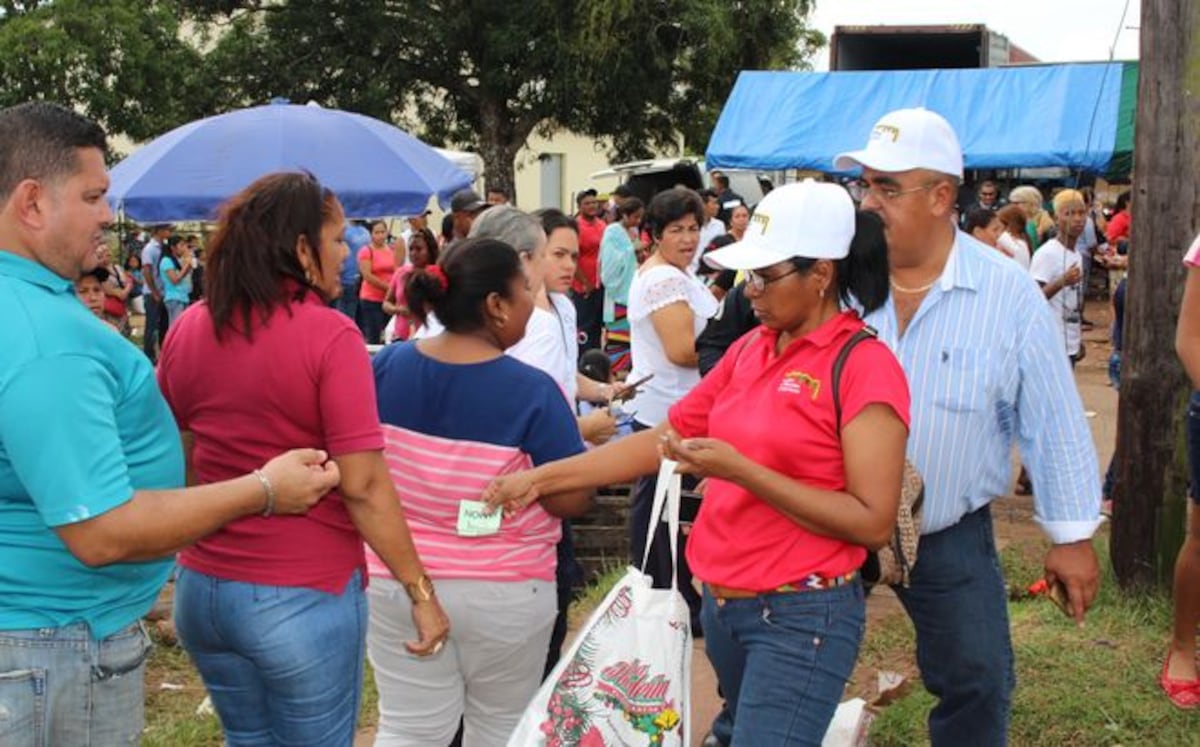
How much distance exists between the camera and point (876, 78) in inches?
701

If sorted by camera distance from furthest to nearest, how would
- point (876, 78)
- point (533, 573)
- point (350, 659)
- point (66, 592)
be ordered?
point (876, 78)
point (533, 573)
point (350, 659)
point (66, 592)

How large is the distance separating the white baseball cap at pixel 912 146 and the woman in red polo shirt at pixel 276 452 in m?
1.52

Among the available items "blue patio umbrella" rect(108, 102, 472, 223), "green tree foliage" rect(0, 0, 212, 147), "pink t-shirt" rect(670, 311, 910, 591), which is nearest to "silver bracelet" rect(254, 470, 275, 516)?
"pink t-shirt" rect(670, 311, 910, 591)

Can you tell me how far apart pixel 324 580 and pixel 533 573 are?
679 millimetres

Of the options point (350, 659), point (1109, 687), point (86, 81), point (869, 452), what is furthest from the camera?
point (86, 81)

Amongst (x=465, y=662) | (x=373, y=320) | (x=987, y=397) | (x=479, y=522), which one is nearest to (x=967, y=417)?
(x=987, y=397)

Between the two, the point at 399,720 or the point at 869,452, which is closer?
the point at 869,452

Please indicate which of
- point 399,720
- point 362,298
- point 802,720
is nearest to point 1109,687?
point 802,720

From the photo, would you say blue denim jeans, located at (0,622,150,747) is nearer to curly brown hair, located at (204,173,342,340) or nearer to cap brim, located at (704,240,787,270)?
curly brown hair, located at (204,173,342,340)

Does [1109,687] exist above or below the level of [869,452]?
Result: below

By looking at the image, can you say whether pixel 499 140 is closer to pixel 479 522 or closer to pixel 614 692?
pixel 479 522

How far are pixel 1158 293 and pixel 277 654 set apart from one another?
13.5 ft

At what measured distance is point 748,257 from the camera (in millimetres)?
3297

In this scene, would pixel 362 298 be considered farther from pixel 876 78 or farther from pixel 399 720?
pixel 399 720
